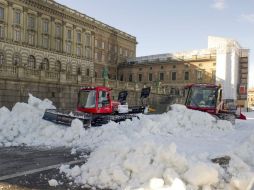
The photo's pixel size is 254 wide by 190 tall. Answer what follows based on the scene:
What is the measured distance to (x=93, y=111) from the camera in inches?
736

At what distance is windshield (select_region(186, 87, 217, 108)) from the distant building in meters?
34.5

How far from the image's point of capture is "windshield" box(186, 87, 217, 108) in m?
21.5

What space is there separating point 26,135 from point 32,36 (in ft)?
116

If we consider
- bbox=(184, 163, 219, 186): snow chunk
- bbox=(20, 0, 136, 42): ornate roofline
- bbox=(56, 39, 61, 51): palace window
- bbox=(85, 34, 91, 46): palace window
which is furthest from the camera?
bbox=(85, 34, 91, 46): palace window

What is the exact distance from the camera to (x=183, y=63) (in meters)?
69.6

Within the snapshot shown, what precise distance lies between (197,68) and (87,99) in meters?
51.8

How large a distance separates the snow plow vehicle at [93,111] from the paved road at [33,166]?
3.56m

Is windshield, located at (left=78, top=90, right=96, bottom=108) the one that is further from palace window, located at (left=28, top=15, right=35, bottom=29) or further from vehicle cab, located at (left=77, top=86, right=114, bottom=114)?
palace window, located at (left=28, top=15, right=35, bottom=29)

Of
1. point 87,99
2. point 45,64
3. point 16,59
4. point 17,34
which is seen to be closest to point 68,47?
point 45,64

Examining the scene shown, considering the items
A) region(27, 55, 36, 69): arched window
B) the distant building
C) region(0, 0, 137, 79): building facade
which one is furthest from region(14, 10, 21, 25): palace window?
the distant building

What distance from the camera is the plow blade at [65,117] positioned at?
16.0 metres

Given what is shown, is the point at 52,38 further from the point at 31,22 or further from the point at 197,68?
the point at 197,68

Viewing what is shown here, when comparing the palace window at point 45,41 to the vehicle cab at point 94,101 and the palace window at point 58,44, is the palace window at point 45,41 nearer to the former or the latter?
the palace window at point 58,44

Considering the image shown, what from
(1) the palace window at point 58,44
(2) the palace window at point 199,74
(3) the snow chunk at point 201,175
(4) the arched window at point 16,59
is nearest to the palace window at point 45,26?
(1) the palace window at point 58,44
